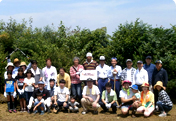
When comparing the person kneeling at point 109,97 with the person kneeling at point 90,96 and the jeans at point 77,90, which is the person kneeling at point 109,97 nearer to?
the person kneeling at point 90,96

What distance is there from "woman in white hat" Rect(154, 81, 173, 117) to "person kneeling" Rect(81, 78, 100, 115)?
204cm

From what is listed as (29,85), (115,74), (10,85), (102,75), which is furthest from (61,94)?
(115,74)

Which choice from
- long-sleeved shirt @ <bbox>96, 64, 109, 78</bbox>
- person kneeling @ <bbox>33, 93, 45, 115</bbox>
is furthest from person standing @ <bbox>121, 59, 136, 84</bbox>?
person kneeling @ <bbox>33, 93, 45, 115</bbox>

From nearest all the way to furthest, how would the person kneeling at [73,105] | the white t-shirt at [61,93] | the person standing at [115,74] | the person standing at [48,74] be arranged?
1. the person kneeling at [73,105]
2. the white t-shirt at [61,93]
3. the person standing at [115,74]
4. the person standing at [48,74]

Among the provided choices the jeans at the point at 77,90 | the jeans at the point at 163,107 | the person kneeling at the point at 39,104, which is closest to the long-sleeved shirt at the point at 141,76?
the jeans at the point at 163,107

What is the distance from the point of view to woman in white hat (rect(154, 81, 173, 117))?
23.6 ft

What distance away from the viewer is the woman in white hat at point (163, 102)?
23.6ft

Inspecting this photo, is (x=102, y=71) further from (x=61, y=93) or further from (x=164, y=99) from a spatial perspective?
(x=164, y=99)

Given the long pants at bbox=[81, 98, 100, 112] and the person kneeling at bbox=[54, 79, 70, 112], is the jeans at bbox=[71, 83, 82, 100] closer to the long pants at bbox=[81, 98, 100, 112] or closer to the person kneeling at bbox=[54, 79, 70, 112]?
the person kneeling at bbox=[54, 79, 70, 112]

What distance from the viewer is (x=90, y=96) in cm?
780

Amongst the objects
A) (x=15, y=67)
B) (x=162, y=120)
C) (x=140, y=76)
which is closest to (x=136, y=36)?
(x=140, y=76)

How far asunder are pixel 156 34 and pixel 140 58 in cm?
139

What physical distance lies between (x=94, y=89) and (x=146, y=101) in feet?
5.92

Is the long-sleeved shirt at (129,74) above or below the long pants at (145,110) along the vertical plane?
above
